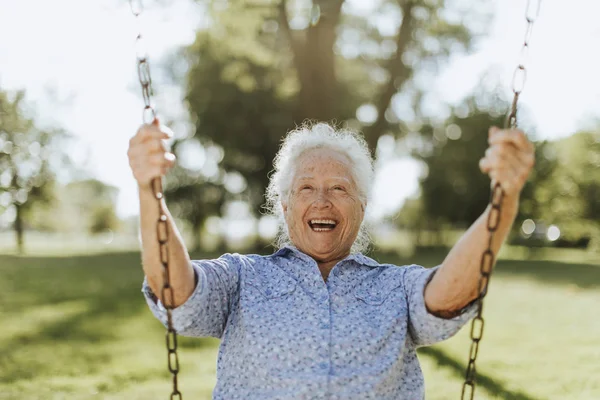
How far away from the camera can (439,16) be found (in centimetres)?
1263

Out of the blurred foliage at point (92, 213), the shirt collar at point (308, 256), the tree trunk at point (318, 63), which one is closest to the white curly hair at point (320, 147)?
the shirt collar at point (308, 256)

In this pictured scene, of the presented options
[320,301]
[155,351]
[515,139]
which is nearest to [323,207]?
[320,301]

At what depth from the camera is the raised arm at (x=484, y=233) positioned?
1.96 m

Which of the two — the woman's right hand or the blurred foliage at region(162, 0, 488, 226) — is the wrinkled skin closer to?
the woman's right hand

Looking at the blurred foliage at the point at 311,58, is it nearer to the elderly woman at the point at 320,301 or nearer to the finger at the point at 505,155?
the elderly woman at the point at 320,301

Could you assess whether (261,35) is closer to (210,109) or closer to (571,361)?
(571,361)

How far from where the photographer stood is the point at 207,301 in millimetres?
2256

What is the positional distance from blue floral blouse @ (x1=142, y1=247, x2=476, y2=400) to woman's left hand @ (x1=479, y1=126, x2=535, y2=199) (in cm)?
47

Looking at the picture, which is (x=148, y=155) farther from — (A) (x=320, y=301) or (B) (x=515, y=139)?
(B) (x=515, y=139)

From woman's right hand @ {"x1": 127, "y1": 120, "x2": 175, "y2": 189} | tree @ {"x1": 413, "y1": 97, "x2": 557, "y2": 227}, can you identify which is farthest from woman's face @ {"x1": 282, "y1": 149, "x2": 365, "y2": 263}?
tree @ {"x1": 413, "y1": 97, "x2": 557, "y2": 227}

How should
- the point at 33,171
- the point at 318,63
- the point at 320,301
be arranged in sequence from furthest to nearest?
1. the point at 33,171
2. the point at 318,63
3. the point at 320,301

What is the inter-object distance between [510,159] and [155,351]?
643cm

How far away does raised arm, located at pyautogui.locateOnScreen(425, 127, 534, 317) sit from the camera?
6.44 feet

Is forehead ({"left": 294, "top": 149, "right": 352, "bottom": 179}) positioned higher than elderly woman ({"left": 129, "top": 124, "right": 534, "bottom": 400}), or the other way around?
forehead ({"left": 294, "top": 149, "right": 352, "bottom": 179})
